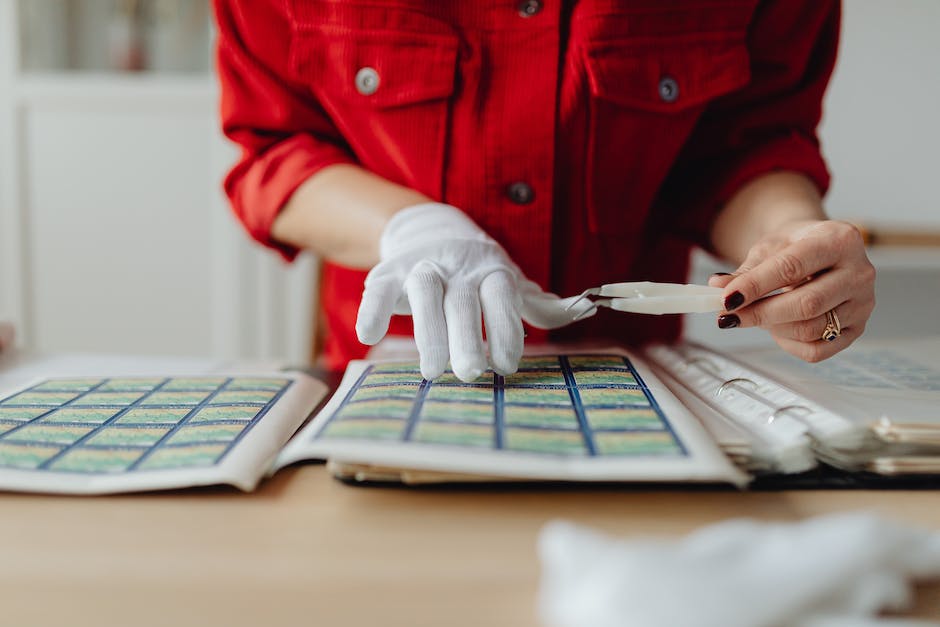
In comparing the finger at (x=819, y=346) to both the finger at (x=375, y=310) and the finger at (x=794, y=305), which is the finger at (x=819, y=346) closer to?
the finger at (x=794, y=305)

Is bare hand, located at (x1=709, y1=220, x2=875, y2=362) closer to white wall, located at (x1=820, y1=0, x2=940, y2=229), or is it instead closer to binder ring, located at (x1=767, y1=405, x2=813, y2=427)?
binder ring, located at (x1=767, y1=405, x2=813, y2=427)

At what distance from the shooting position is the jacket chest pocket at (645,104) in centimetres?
73

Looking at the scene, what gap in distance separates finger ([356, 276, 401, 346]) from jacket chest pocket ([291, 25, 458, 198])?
23 centimetres

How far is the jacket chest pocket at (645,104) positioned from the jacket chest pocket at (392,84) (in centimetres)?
14

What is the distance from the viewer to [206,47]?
76.0 inches

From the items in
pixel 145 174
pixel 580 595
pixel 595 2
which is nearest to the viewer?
pixel 580 595

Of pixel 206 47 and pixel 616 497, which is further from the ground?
pixel 206 47

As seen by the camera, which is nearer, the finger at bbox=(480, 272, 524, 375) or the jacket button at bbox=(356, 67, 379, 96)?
the finger at bbox=(480, 272, 524, 375)

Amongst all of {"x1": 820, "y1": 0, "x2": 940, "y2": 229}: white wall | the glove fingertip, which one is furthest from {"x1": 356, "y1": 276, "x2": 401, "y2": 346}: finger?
{"x1": 820, "y1": 0, "x2": 940, "y2": 229}: white wall

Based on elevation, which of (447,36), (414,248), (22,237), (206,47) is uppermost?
(206,47)

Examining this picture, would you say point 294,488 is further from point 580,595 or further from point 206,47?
point 206,47

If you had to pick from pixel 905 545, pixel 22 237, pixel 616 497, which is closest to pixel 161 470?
pixel 616 497

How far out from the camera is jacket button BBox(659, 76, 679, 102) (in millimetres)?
741

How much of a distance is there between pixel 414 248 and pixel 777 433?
0.28 meters
